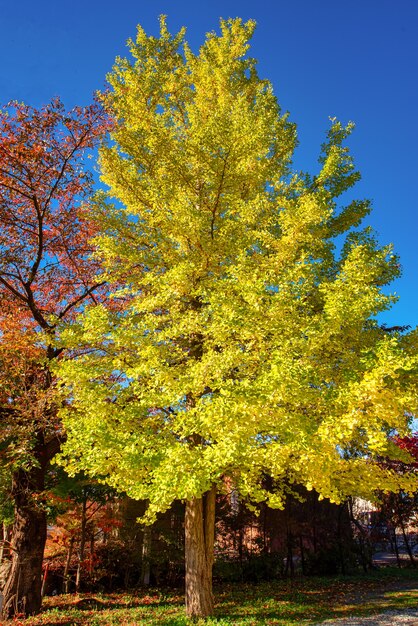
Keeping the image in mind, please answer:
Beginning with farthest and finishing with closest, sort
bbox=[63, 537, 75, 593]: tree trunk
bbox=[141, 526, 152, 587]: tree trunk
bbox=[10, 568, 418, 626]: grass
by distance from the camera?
1. bbox=[141, 526, 152, 587]: tree trunk
2. bbox=[63, 537, 75, 593]: tree trunk
3. bbox=[10, 568, 418, 626]: grass

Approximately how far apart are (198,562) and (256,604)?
4.37 meters

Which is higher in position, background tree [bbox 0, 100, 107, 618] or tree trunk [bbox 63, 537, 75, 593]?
background tree [bbox 0, 100, 107, 618]

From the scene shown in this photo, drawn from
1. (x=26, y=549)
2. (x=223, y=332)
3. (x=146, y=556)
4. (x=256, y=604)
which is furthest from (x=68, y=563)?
(x=223, y=332)

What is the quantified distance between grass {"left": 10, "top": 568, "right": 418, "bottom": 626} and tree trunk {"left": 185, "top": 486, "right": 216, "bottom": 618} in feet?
1.04

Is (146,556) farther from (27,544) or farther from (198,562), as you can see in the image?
(198,562)

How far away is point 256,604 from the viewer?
11.1 m

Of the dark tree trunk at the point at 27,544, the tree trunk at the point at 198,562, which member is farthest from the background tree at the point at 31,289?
the tree trunk at the point at 198,562

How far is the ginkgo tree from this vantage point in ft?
18.5

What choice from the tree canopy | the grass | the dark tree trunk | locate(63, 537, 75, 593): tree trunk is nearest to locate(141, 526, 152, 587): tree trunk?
the grass

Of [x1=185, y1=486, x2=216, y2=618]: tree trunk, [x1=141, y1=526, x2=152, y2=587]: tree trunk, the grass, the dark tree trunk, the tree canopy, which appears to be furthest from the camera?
[x1=141, y1=526, x2=152, y2=587]: tree trunk

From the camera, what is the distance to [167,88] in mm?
11555

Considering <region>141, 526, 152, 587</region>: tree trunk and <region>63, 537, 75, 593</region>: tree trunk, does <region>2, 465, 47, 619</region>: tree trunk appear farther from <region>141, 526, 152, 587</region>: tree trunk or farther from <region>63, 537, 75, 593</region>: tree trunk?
<region>141, 526, 152, 587</region>: tree trunk

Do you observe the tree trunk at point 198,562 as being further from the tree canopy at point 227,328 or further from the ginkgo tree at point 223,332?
the tree canopy at point 227,328

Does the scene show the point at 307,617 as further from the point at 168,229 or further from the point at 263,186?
the point at 263,186
